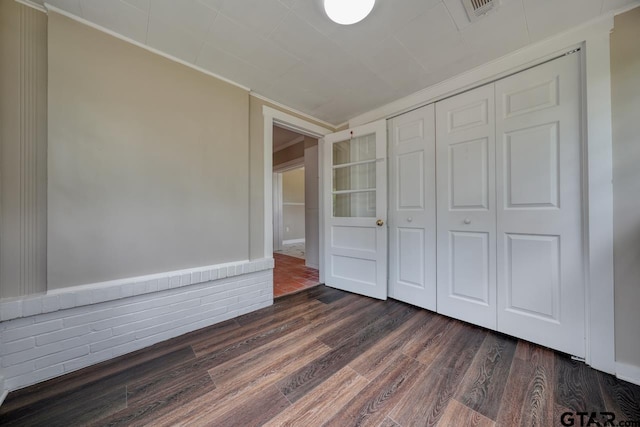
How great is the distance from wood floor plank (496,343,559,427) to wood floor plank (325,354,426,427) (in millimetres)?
447

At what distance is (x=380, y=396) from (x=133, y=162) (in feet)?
7.70

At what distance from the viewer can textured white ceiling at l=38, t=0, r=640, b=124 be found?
55.9 inches

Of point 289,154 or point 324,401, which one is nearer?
point 324,401

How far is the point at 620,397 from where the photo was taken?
1.23 meters

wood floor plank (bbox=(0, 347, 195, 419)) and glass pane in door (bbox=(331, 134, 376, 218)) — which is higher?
glass pane in door (bbox=(331, 134, 376, 218))

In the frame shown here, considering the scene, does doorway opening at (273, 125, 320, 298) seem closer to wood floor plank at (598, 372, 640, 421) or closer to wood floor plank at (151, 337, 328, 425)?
wood floor plank at (151, 337, 328, 425)

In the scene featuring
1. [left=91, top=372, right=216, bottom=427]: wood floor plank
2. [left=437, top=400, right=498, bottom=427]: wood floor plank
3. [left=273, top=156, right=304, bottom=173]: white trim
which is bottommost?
[left=437, top=400, right=498, bottom=427]: wood floor plank

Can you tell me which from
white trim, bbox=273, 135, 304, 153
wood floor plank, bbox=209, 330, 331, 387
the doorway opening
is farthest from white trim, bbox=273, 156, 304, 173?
wood floor plank, bbox=209, 330, 331, 387

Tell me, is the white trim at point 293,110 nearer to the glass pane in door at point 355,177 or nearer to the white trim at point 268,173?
the white trim at point 268,173

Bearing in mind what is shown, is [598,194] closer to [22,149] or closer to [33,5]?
[22,149]

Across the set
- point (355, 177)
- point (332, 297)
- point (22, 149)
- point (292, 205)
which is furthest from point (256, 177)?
point (292, 205)

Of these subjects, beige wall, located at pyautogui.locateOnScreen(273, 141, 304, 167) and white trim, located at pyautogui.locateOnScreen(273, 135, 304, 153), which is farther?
beige wall, located at pyautogui.locateOnScreen(273, 141, 304, 167)

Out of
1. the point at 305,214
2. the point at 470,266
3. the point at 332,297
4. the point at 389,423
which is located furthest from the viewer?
the point at 305,214

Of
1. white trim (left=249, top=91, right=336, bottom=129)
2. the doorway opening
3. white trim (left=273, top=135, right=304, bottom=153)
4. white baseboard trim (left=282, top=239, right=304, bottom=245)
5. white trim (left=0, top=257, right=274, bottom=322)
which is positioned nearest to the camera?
white trim (left=0, top=257, right=274, bottom=322)
